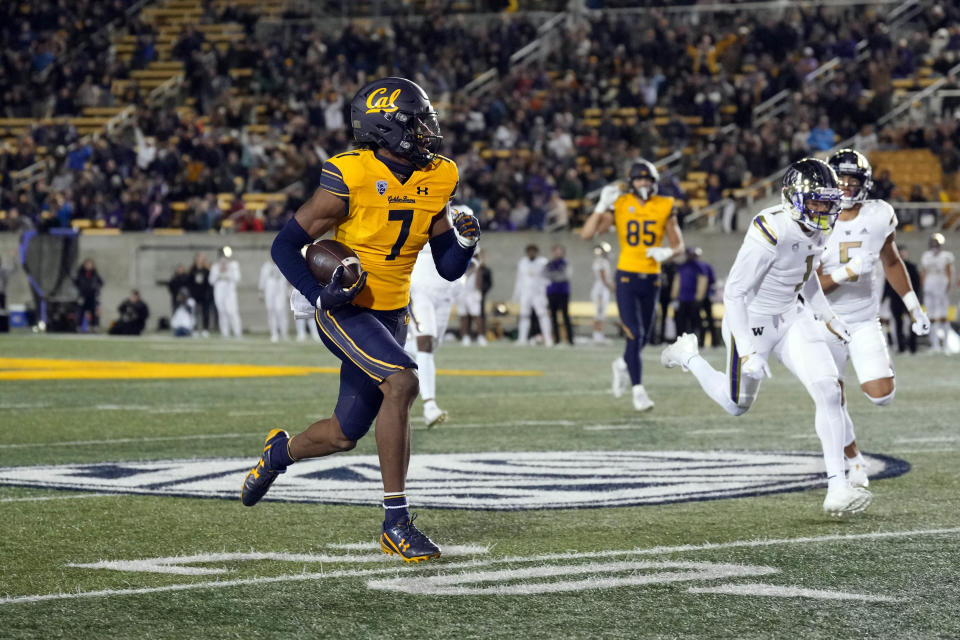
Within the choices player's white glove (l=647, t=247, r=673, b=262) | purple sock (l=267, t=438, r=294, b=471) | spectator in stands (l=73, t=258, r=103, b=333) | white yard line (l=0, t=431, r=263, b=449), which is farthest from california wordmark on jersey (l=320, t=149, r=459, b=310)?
spectator in stands (l=73, t=258, r=103, b=333)

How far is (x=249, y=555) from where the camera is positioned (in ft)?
17.9

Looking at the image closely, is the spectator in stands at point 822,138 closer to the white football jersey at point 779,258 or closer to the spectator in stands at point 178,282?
the spectator in stands at point 178,282

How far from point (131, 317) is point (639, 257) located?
1796 centimetres

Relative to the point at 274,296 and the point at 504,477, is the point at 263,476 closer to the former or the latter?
the point at 504,477

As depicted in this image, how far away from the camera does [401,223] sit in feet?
19.0

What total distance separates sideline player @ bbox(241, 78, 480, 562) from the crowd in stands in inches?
790

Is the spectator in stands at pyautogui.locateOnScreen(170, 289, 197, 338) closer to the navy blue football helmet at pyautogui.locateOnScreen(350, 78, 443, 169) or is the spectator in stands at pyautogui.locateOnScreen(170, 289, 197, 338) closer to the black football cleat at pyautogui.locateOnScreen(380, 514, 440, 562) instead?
the navy blue football helmet at pyautogui.locateOnScreen(350, 78, 443, 169)

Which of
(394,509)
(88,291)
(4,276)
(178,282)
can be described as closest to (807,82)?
(178,282)

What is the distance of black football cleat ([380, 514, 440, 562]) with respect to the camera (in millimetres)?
5344

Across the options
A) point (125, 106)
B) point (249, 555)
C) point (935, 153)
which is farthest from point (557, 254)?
point (249, 555)

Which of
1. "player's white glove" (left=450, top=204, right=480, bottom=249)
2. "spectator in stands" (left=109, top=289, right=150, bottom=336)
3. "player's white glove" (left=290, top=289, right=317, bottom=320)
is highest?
"player's white glove" (left=450, top=204, right=480, bottom=249)

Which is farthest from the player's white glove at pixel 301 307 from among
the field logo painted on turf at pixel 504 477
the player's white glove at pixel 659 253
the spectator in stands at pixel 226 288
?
the spectator in stands at pixel 226 288

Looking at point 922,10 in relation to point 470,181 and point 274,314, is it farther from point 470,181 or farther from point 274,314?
point 274,314

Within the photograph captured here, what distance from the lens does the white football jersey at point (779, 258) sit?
7.11m
